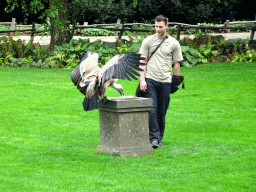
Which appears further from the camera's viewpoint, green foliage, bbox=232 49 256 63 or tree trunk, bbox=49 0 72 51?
tree trunk, bbox=49 0 72 51

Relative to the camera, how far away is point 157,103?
759cm

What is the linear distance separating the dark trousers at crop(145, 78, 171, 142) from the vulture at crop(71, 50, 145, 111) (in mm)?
710

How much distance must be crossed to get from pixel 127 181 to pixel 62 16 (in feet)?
51.8

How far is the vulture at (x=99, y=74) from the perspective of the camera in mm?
6234

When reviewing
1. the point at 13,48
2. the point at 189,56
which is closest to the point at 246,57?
the point at 189,56

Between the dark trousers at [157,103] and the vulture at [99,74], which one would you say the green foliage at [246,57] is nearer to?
the dark trousers at [157,103]

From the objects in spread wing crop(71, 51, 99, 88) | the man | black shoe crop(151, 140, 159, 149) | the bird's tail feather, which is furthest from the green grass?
spread wing crop(71, 51, 99, 88)

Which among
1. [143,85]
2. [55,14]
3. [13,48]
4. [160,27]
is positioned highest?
[160,27]

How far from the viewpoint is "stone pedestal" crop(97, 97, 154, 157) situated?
6.83 meters

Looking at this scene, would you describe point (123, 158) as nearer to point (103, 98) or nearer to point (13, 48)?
point (103, 98)

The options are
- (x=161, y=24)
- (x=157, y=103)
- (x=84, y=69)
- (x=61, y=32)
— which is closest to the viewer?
(x=84, y=69)

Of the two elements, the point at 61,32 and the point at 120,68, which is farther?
the point at 61,32

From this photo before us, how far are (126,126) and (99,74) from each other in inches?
37.3

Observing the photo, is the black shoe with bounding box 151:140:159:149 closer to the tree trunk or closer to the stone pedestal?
the stone pedestal
